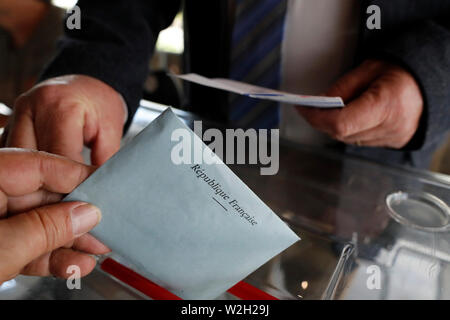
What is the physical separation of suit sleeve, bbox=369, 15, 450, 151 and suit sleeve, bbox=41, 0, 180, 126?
0.41 m

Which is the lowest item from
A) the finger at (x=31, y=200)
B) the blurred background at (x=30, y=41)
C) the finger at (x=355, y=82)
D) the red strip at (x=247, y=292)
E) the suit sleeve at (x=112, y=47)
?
the red strip at (x=247, y=292)

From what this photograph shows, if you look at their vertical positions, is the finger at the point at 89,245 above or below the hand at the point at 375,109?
below

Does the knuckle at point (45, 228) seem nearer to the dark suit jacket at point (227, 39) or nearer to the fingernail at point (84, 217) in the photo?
the fingernail at point (84, 217)

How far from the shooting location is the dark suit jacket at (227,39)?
58cm

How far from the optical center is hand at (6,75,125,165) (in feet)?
1.58

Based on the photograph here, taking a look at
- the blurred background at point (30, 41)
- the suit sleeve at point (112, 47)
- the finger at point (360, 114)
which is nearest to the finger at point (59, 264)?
the suit sleeve at point (112, 47)

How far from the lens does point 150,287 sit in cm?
44

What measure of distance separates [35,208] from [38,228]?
3 centimetres

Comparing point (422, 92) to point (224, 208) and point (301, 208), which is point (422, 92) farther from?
point (224, 208)

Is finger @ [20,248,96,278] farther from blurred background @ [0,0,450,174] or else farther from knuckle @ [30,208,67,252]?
blurred background @ [0,0,450,174]

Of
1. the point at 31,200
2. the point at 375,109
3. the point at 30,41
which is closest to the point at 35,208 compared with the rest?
the point at 31,200

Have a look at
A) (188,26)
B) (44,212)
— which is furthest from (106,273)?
(188,26)

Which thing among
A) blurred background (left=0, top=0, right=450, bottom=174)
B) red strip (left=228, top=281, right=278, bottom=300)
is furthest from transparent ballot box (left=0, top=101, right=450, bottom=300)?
blurred background (left=0, top=0, right=450, bottom=174)

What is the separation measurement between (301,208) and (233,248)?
23 centimetres
